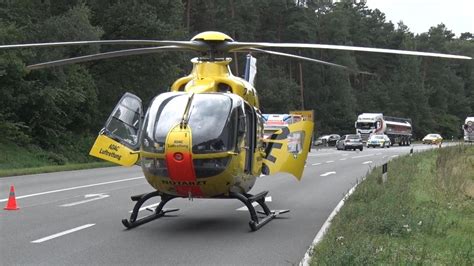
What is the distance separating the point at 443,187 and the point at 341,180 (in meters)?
5.11

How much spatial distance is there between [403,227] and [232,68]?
188 feet

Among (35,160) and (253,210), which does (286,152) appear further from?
(35,160)

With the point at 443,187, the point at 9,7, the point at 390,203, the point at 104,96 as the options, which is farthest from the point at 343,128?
the point at 390,203

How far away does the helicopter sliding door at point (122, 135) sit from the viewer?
37.8 ft

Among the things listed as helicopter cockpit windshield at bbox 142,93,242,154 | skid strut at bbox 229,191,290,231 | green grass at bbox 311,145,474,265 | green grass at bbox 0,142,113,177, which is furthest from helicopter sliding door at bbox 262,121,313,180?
green grass at bbox 0,142,113,177

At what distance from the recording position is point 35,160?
97.5 ft

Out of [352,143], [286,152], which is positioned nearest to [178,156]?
[286,152]

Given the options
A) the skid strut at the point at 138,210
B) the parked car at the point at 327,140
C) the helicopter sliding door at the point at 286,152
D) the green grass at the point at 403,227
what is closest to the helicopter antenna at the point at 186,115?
the skid strut at the point at 138,210

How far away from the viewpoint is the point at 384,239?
9.10 m

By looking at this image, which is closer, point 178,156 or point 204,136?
point 178,156

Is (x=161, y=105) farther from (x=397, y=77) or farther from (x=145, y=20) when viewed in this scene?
(x=397, y=77)

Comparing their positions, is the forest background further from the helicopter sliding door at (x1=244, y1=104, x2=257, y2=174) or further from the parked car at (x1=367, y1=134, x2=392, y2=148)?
the helicopter sliding door at (x1=244, y1=104, x2=257, y2=174)

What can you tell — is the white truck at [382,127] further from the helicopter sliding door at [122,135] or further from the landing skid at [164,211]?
the helicopter sliding door at [122,135]

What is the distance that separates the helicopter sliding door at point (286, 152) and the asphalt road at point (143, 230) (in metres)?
1.02
